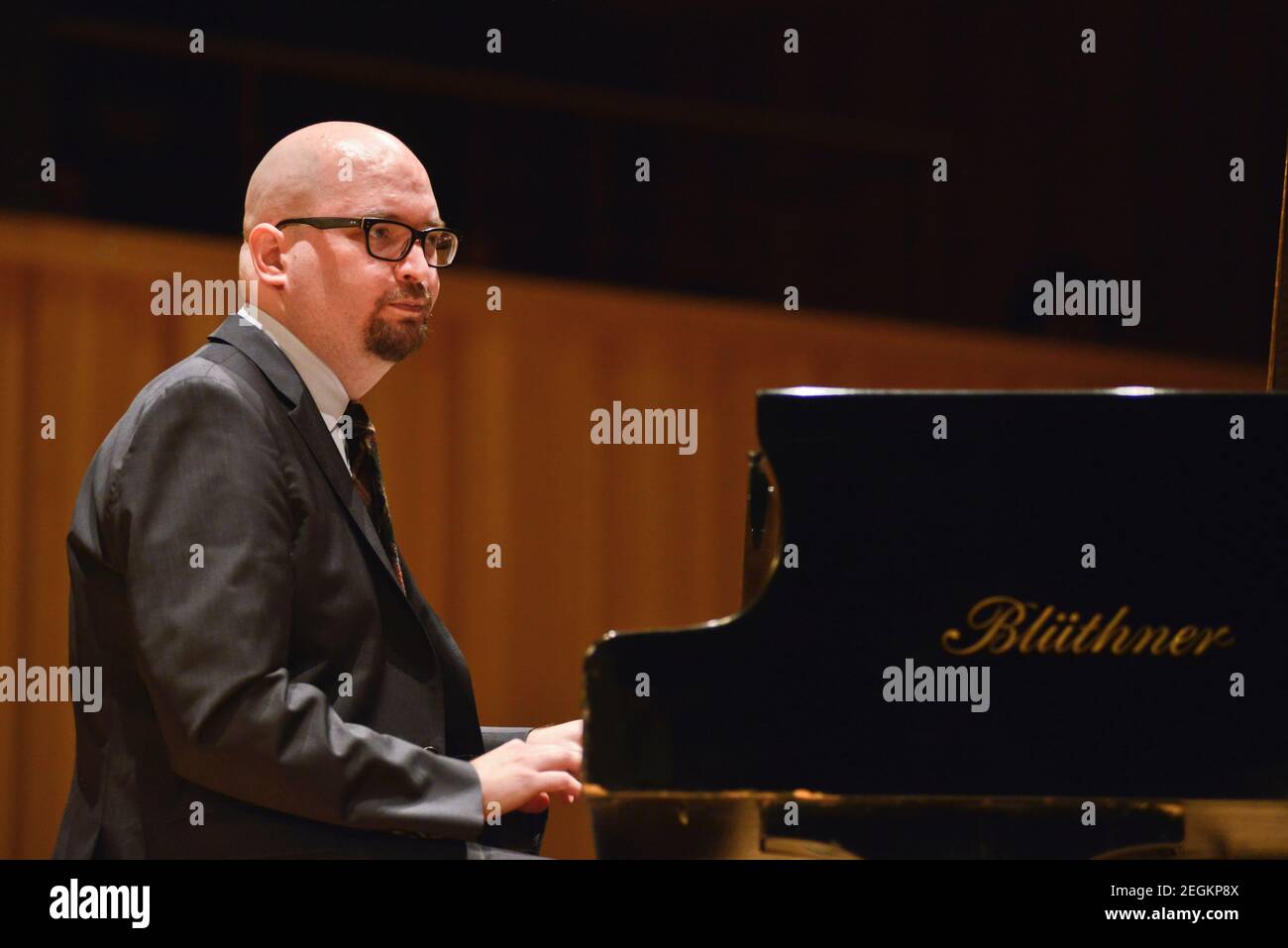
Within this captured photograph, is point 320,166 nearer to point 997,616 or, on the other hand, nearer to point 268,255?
point 268,255

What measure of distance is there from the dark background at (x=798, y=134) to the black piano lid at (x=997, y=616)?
2.72m

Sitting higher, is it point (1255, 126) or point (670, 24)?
point (670, 24)

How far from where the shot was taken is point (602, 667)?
1.39 m

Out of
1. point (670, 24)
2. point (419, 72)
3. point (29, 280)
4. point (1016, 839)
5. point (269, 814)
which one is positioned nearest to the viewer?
point (1016, 839)

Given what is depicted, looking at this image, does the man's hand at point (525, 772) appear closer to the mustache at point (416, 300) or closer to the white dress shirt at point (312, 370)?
the white dress shirt at point (312, 370)

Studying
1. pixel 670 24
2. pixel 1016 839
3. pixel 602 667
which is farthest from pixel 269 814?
pixel 670 24

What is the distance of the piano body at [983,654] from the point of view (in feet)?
4.51

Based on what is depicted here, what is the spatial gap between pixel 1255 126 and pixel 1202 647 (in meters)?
3.64
